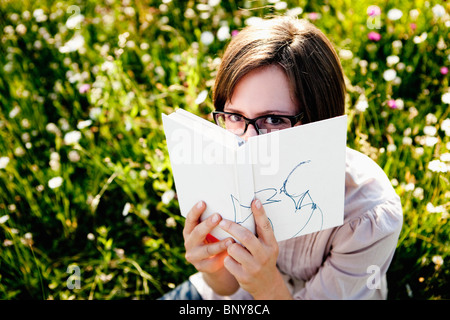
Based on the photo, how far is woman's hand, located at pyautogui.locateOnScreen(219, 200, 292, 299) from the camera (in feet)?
2.87

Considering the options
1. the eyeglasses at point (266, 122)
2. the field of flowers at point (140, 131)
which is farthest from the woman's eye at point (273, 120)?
the field of flowers at point (140, 131)

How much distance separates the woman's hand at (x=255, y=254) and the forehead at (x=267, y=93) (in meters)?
0.28

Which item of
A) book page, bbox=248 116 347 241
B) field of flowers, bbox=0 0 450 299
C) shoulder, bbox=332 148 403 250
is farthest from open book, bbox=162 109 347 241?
field of flowers, bbox=0 0 450 299

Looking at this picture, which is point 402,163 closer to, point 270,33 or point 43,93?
point 270,33

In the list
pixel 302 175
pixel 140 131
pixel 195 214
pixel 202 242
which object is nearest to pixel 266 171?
pixel 302 175

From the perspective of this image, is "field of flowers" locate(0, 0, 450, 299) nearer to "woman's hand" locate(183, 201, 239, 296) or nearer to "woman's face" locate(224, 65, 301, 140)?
"woman's hand" locate(183, 201, 239, 296)

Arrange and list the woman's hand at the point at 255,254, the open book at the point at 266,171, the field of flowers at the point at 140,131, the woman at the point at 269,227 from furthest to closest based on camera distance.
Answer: the field of flowers at the point at 140,131
the woman at the point at 269,227
the woman's hand at the point at 255,254
the open book at the point at 266,171

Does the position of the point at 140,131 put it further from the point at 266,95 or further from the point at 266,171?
the point at 266,171

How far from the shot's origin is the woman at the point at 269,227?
98 centimetres

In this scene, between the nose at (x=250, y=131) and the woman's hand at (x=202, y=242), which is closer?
the woman's hand at (x=202, y=242)

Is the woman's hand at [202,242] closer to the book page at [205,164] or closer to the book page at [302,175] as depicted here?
the book page at [205,164]

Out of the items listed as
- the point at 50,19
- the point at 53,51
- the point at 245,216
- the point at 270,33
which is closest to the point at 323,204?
the point at 245,216

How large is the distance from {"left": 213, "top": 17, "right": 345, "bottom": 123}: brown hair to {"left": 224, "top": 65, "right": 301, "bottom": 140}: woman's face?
0.02 metres

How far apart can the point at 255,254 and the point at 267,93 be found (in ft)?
1.33
